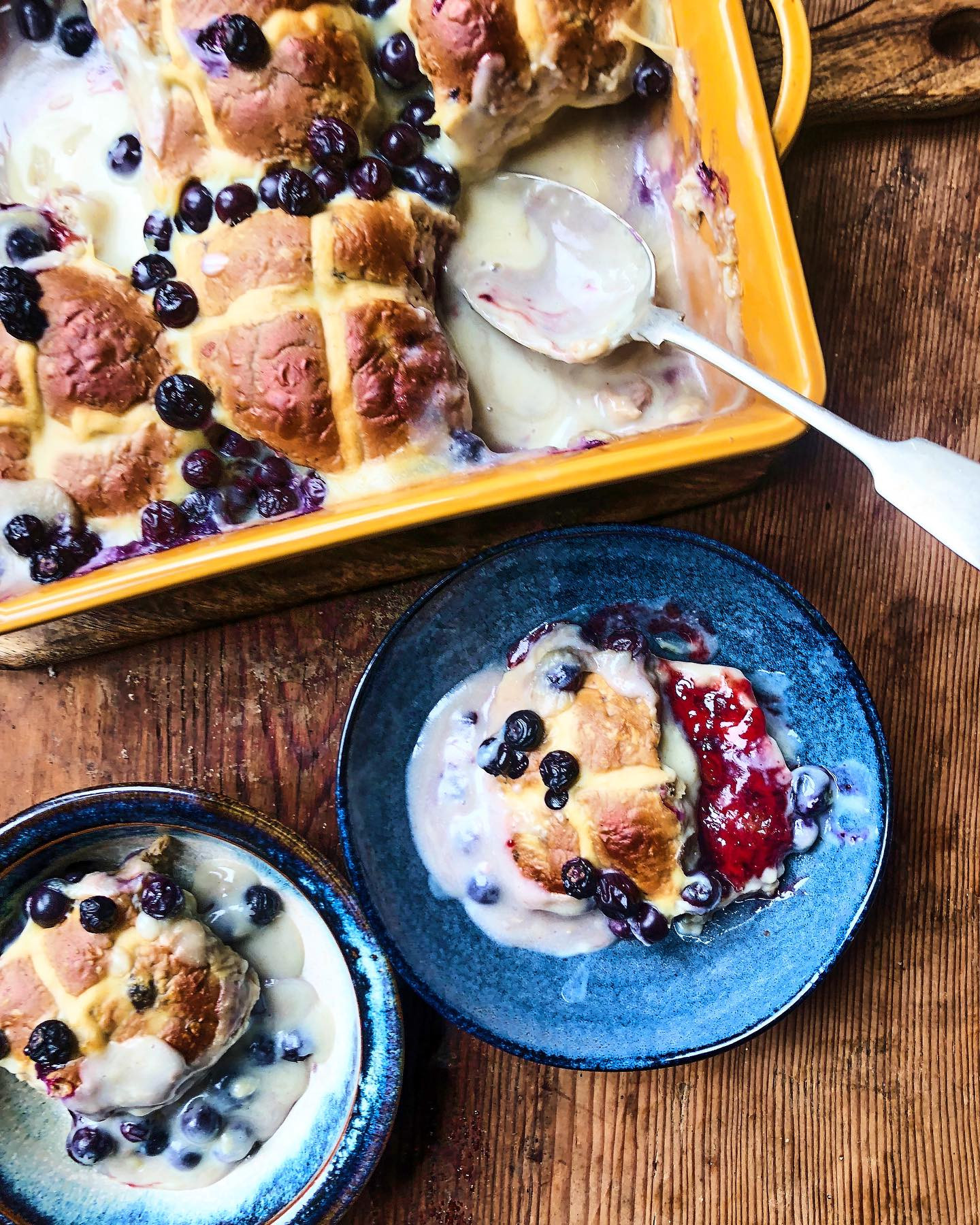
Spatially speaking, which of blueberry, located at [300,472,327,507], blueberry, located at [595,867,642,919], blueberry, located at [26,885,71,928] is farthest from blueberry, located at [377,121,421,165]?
blueberry, located at [26,885,71,928]

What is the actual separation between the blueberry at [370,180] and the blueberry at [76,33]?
1.45ft

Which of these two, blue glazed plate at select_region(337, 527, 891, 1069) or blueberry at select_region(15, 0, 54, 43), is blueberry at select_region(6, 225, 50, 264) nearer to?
blueberry at select_region(15, 0, 54, 43)

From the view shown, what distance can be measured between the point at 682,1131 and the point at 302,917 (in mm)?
689

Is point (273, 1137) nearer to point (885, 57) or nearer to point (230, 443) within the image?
point (230, 443)

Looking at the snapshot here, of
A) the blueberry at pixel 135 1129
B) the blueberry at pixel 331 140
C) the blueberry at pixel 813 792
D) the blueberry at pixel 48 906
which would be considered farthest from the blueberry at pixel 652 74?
the blueberry at pixel 135 1129

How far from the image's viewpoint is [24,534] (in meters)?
1.21

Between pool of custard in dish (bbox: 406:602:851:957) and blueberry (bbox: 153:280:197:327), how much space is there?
25.3 inches

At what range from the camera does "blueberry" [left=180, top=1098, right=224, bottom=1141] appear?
1.39 m

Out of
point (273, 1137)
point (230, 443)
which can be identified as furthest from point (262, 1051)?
point (230, 443)

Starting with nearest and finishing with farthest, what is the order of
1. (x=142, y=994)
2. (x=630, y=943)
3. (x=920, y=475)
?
1. (x=920, y=475)
2. (x=142, y=994)
3. (x=630, y=943)

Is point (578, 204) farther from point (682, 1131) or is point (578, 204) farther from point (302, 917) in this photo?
point (682, 1131)

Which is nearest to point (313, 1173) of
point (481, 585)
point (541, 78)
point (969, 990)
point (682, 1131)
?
point (682, 1131)

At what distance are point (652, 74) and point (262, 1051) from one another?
4.96 ft

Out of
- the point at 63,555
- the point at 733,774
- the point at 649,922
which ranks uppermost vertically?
the point at 63,555
